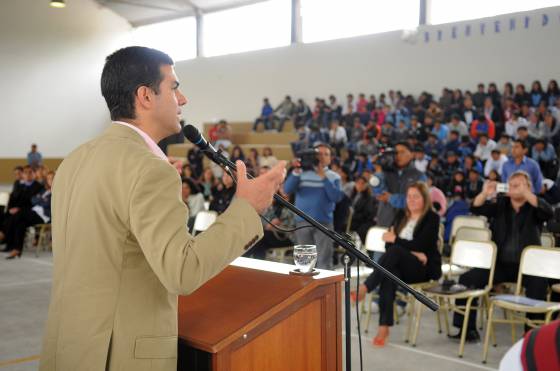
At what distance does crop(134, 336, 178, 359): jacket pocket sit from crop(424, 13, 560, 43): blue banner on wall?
39.0 ft

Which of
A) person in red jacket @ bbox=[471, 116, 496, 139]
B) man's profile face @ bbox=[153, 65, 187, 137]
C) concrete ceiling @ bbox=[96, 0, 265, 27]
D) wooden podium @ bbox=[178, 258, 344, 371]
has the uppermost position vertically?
concrete ceiling @ bbox=[96, 0, 265, 27]

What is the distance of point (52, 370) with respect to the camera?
148 cm

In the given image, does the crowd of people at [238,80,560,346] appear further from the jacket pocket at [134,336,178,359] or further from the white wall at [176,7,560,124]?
the jacket pocket at [134,336,178,359]

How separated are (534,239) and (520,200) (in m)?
0.32

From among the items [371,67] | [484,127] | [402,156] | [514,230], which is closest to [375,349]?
[514,230]

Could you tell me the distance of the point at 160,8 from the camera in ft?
61.7

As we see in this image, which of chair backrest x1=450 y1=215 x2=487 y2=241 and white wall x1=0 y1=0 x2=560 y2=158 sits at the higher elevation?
white wall x1=0 y1=0 x2=560 y2=158

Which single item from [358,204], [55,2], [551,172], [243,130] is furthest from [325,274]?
[243,130]

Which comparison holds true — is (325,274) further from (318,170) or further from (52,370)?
(318,170)

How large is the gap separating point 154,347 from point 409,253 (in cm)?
331

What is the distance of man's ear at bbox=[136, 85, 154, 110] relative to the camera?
1.51 meters

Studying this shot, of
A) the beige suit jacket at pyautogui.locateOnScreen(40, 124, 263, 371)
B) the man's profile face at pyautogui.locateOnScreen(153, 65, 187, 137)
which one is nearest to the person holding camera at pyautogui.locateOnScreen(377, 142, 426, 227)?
the man's profile face at pyautogui.locateOnScreen(153, 65, 187, 137)

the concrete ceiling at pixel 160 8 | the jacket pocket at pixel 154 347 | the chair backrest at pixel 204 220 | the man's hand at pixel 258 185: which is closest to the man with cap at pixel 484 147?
the chair backrest at pixel 204 220

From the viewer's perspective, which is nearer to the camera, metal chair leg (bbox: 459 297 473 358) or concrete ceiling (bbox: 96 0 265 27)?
metal chair leg (bbox: 459 297 473 358)
